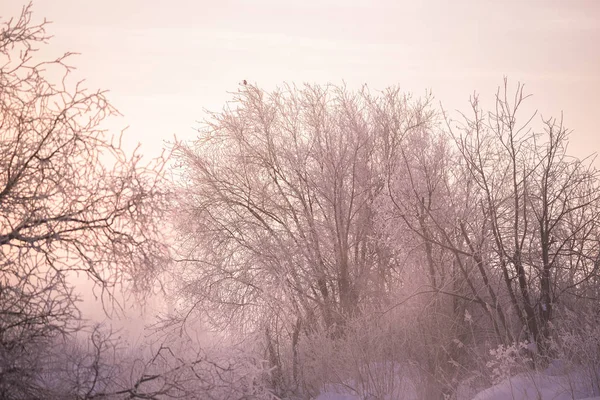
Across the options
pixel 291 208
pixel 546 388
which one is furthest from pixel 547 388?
pixel 291 208

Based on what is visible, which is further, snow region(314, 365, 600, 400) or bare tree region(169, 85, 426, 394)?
bare tree region(169, 85, 426, 394)

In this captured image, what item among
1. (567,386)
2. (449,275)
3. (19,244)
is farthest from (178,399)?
(449,275)

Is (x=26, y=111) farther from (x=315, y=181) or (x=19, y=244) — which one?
(x=315, y=181)

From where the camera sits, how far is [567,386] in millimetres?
7891

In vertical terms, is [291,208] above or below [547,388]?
above

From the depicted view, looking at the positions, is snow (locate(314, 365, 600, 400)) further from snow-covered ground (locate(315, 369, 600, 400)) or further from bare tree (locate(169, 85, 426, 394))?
bare tree (locate(169, 85, 426, 394))

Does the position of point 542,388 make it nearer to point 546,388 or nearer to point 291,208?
point 546,388

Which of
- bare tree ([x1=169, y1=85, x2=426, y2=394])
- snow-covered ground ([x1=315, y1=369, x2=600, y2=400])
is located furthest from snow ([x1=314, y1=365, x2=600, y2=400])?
bare tree ([x1=169, y1=85, x2=426, y2=394])

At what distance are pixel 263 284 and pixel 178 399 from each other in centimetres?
742

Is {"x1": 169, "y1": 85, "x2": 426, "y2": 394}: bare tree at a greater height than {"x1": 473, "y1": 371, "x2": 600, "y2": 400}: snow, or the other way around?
{"x1": 169, "y1": 85, "x2": 426, "y2": 394}: bare tree

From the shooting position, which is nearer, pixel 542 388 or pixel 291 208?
pixel 542 388

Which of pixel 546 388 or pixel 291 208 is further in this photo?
pixel 291 208

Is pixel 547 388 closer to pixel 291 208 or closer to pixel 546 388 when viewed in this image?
pixel 546 388

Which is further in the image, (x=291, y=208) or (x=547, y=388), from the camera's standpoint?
(x=291, y=208)
